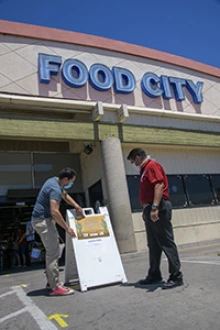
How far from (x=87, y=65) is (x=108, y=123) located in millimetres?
2518

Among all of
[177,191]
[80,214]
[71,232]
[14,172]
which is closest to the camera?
[71,232]

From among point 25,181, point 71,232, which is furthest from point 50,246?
point 25,181

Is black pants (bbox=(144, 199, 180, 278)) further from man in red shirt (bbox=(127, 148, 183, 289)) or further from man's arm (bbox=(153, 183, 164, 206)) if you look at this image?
man's arm (bbox=(153, 183, 164, 206))

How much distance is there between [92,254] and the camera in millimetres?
3834

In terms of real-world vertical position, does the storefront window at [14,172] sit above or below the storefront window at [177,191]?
above

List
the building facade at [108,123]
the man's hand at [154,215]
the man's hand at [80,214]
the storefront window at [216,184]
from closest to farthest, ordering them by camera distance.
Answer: the man's hand at [154,215] < the man's hand at [80,214] < the building facade at [108,123] < the storefront window at [216,184]

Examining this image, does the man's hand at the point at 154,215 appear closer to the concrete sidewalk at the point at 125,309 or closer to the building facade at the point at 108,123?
the concrete sidewalk at the point at 125,309

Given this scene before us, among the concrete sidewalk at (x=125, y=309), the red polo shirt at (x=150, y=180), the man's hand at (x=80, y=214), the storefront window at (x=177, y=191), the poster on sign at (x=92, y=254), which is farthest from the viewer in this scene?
the storefront window at (x=177, y=191)

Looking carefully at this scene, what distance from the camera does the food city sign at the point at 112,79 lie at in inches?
379

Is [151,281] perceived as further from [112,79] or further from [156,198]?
[112,79]

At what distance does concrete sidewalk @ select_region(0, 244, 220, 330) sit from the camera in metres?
2.13

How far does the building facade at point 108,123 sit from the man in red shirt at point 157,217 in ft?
17.3

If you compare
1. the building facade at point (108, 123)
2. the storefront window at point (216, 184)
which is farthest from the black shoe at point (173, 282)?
Result: the storefront window at point (216, 184)

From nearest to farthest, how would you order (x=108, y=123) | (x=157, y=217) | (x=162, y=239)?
(x=157, y=217) < (x=162, y=239) < (x=108, y=123)
